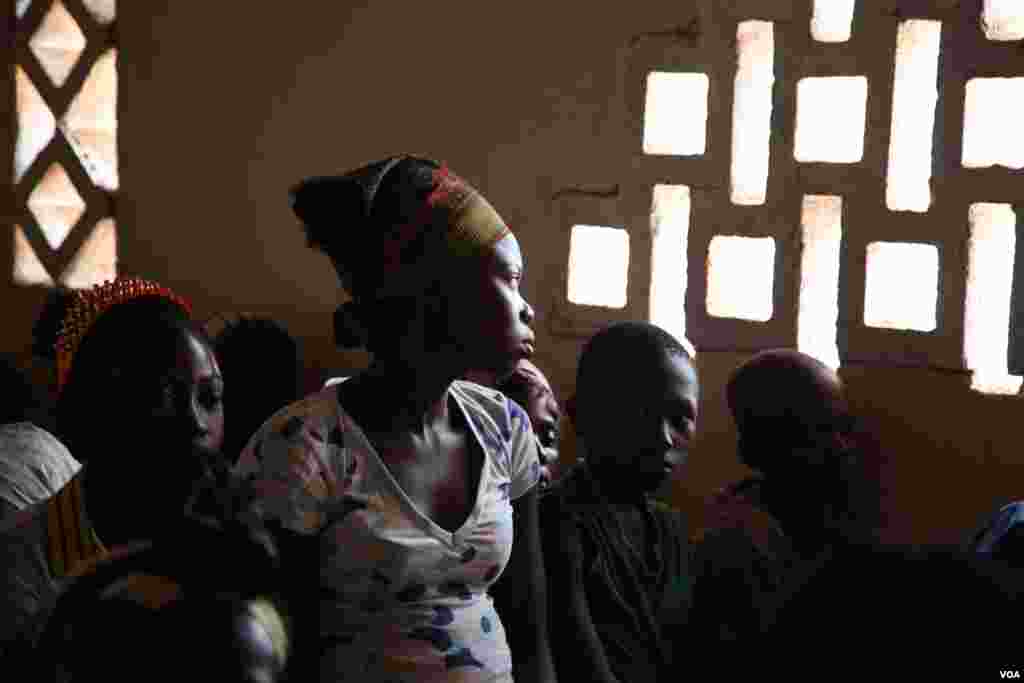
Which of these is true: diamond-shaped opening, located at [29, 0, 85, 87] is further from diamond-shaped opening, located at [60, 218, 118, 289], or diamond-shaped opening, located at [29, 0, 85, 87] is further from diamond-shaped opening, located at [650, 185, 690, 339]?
diamond-shaped opening, located at [650, 185, 690, 339]

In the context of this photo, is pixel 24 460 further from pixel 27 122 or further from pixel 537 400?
pixel 27 122

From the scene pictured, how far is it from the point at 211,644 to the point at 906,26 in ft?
9.35

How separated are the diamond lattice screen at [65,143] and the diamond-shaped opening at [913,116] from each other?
2.58m

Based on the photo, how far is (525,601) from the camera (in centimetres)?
250

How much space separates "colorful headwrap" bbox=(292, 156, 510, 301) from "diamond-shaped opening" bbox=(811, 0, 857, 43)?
163 cm

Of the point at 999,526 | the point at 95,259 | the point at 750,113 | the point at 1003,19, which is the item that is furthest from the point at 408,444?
the point at 95,259

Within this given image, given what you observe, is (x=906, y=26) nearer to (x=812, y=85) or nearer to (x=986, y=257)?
(x=812, y=85)

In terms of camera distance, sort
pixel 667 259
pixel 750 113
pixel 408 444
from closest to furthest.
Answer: pixel 408 444 < pixel 750 113 < pixel 667 259

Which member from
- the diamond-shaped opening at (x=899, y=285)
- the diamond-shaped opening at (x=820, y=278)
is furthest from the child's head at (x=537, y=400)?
the diamond-shaped opening at (x=899, y=285)

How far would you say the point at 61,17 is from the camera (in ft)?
16.4

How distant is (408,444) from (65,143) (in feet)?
10.1

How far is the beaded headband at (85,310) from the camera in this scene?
90.8 inches

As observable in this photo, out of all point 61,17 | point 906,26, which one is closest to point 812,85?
point 906,26

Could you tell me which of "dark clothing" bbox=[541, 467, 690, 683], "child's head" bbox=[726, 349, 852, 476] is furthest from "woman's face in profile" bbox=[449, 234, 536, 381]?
"child's head" bbox=[726, 349, 852, 476]
